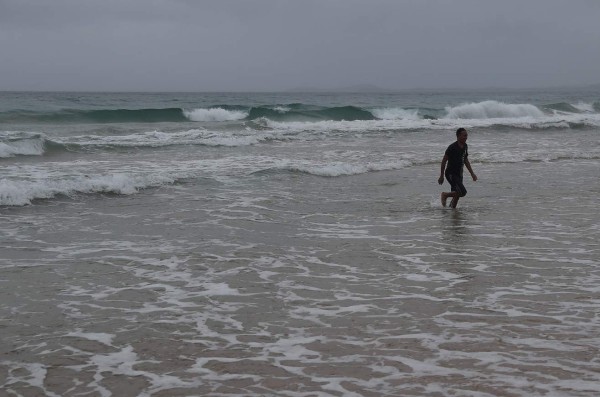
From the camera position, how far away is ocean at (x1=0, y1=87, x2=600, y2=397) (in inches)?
191

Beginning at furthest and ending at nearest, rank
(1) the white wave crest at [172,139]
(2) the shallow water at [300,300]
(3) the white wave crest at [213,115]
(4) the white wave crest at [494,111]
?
(4) the white wave crest at [494,111], (3) the white wave crest at [213,115], (1) the white wave crest at [172,139], (2) the shallow water at [300,300]

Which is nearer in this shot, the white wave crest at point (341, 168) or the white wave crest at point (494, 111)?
the white wave crest at point (341, 168)

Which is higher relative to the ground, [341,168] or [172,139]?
[172,139]

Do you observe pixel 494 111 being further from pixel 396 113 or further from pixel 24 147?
pixel 24 147

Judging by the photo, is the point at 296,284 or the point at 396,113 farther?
the point at 396,113

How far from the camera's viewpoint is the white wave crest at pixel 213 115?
135 feet

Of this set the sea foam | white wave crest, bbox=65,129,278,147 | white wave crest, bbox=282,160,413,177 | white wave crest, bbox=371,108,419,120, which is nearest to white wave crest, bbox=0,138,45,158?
the sea foam

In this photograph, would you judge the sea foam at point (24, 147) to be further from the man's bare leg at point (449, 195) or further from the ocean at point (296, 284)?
the man's bare leg at point (449, 195)

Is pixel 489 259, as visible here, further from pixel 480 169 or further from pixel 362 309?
pixel 480 169

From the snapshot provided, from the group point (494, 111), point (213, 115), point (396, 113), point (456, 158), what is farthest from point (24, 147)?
point (494, 111)

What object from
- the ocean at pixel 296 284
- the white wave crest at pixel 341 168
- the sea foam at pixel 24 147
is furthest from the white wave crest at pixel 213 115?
the ocean at pixel 296 284

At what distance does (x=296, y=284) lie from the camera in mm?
7145

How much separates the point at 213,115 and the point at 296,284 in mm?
36501

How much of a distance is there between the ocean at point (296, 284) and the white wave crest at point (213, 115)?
2469 centimetres
